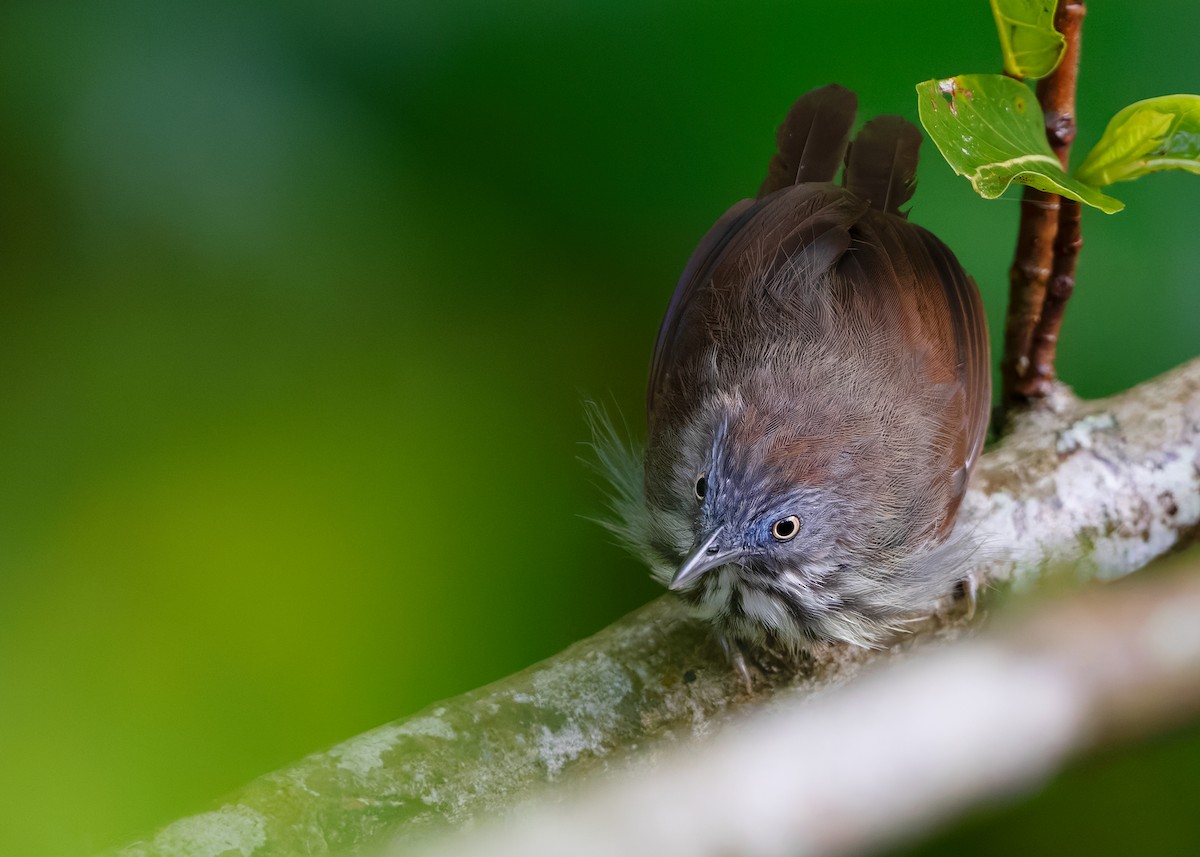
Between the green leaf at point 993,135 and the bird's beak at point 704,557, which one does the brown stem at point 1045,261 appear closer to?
the green leaf at point 993,135

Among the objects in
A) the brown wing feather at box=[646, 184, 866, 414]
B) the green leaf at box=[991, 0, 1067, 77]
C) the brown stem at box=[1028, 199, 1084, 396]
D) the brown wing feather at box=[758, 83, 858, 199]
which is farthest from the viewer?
the brown wing feather at box=[758, 83, 858, 199]

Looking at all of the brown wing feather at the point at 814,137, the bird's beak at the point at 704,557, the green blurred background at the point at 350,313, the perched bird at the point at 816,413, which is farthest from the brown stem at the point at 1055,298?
the bird's beak at the point at 704,557

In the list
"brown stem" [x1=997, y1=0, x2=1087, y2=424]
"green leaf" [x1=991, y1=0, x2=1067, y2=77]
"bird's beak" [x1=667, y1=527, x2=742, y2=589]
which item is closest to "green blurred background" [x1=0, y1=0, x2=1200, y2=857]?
"bird's beak" [x1=667, y1=527, x2=742, y2=589]

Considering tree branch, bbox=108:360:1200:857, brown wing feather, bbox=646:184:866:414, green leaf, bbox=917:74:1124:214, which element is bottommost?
tree branch, bbox=108:360:1200:857

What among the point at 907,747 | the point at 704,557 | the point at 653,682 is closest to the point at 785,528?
the point at 704,557

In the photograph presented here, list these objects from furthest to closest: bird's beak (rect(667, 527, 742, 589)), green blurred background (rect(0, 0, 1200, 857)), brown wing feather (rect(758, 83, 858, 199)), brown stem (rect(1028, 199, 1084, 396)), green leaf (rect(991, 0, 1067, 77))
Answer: brown wing feather (rect(758, 83, 858, 199))
brown stem (rect(1028, 199, 1084, 396))
bird's beak (rect(667, 527, 742, 589))
green leaf (rect(991, 0, 1067, 77))
green blurred background (rect(0, 0, 1200, 857))

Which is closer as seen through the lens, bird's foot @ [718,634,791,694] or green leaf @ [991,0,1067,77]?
green leaf @ [991,0,1067,77]

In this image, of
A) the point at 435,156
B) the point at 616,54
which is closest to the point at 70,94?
the point at 435,156

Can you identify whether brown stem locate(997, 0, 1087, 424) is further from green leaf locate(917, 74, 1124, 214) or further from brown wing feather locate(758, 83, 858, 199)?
brown wing feather locate(758, 83, 858, 199)
